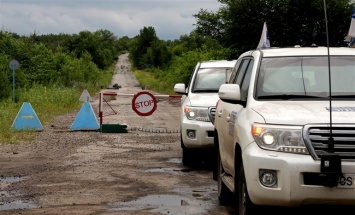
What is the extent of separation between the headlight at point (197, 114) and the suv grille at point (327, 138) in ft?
18.6

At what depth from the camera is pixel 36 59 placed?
4241 cm

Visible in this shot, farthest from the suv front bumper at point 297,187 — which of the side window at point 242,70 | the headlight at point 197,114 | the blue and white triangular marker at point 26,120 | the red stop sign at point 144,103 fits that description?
the blue and white triangular marker at point 26,120

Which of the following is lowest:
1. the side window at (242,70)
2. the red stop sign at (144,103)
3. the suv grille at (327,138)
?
the red stop sign at (144,103)

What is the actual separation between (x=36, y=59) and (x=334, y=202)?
1496 inches

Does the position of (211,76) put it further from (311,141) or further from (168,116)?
(168,116)

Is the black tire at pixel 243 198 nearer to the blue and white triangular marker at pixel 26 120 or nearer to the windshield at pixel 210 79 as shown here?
the windshield at pixel 210 79

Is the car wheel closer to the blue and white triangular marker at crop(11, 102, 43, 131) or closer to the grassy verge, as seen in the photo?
the blue and white triangular marker at crop(11, 102, 43, 131)

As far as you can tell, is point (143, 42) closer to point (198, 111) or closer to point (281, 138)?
point (198, 111)

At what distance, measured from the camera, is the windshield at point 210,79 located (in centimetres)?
1307

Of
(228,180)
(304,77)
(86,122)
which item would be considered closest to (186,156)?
(228,180)

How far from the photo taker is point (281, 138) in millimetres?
6012

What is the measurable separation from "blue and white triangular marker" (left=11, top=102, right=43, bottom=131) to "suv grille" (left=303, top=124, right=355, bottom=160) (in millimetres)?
13995

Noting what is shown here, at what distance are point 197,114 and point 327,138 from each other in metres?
5.92

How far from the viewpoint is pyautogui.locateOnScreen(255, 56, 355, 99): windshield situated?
6938mm
